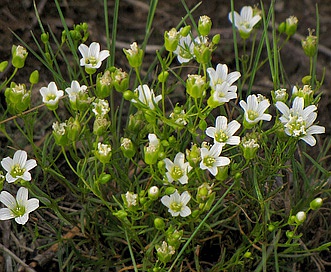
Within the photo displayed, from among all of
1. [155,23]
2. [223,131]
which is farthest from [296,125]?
[155,23]

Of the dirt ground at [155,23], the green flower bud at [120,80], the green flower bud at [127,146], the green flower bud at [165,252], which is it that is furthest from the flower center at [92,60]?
the dirt ground at [155,23]

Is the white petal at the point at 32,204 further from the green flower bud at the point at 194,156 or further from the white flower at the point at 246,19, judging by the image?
the white flower at the point at 246,19

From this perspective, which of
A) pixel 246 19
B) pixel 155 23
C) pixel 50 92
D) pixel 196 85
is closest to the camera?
pixel 196 85

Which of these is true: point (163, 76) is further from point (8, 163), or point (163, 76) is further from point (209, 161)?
point (8, 163)

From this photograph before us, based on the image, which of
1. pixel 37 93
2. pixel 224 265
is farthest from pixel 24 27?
pixel 224 265

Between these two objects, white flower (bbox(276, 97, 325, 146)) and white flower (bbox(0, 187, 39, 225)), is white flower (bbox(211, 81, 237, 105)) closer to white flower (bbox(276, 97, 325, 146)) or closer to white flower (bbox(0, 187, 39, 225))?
white flower (bbox(276, 97, 325, 146))

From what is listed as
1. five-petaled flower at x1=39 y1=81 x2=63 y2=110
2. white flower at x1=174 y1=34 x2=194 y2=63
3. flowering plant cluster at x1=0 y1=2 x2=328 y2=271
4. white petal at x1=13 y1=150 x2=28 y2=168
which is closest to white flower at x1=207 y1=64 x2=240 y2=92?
flowering plant cluster at x1=0 y1=2 x2=328 y2=271
